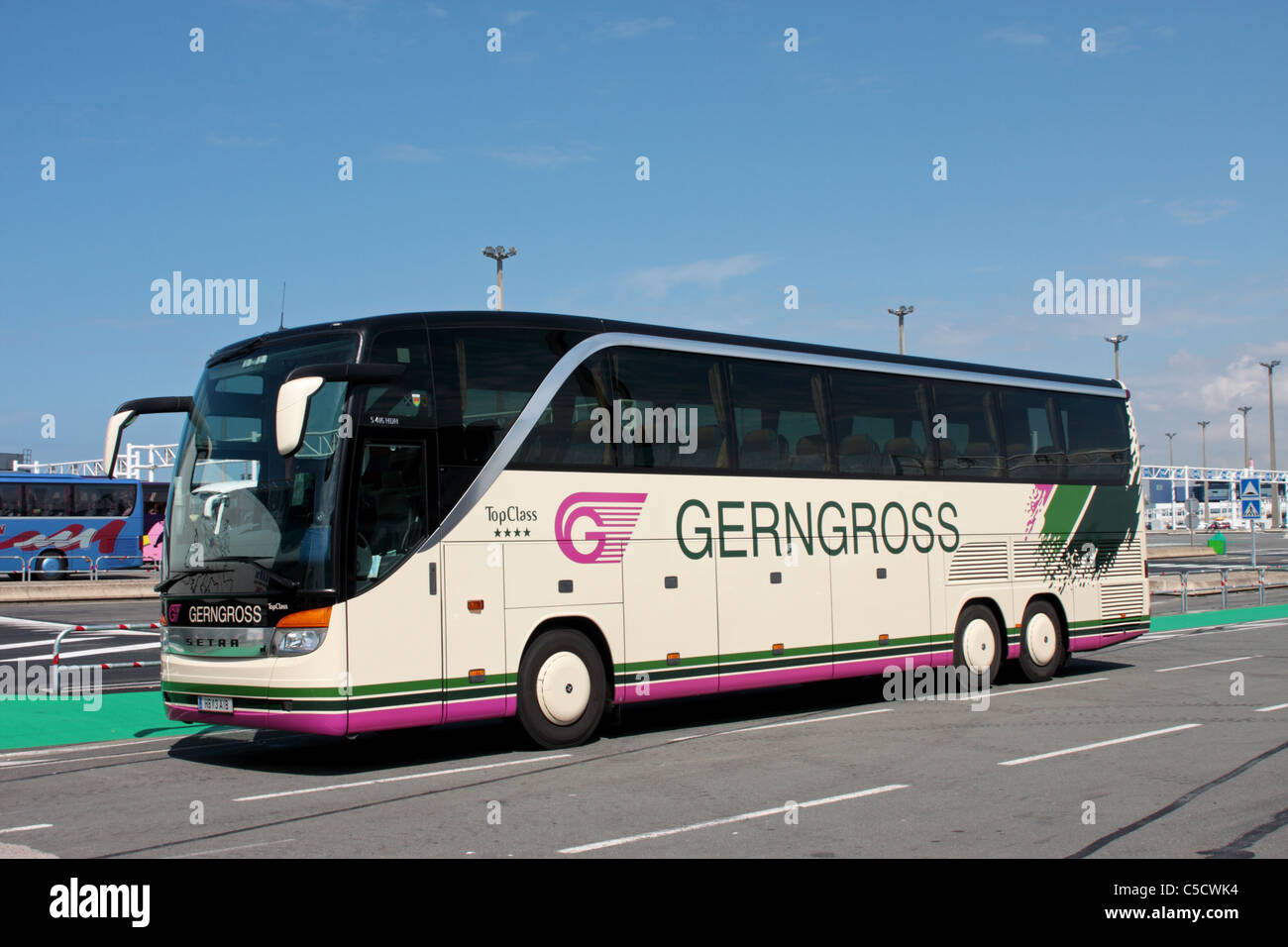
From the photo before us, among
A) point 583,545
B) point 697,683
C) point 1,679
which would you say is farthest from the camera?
point 1,679

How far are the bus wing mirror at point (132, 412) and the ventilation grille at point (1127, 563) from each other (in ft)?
42.7

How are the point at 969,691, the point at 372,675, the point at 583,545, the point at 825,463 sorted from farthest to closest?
1. the point at 969,691
2. the point at 825,463
3. the point at 583,545
4. the point at 372,675

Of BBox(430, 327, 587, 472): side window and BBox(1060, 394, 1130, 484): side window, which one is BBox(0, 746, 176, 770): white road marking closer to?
BBox(430, 327, 587, 472): side window

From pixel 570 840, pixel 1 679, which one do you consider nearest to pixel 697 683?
pixel 570 840

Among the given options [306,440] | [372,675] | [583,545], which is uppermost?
[306,440]

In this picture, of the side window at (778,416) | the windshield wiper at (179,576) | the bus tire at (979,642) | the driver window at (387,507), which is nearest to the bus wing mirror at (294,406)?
the driver window at (387,507)

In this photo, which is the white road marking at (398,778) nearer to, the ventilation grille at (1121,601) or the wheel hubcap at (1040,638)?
the wheel hubcap at (1040,638)

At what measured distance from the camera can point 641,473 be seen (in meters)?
12.4

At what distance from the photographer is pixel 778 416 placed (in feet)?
45.3

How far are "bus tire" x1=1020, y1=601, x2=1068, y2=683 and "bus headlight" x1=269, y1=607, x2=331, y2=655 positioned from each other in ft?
33.9

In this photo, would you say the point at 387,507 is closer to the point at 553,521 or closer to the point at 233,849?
the point at 553,521

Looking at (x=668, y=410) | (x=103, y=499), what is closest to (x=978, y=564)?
(x=668, y=410)

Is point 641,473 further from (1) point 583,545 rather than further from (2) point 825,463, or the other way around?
(2) point 825,463
